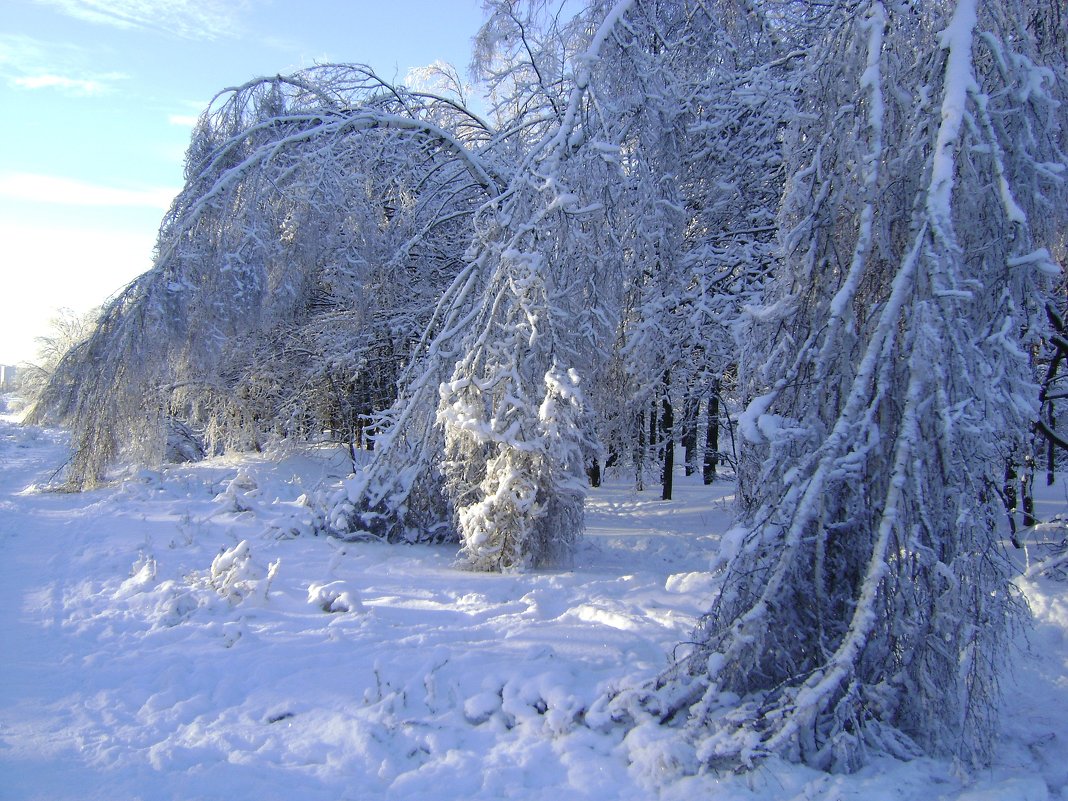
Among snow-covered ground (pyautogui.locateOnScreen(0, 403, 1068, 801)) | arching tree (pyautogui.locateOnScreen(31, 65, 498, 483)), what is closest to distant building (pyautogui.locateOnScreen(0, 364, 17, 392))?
arching tree (pyautogui.locateOnScreen(31, 65, 498, 483))

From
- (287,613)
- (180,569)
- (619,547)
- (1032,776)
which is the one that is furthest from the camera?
(619,547)

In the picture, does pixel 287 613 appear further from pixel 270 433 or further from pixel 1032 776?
pixel 270 433

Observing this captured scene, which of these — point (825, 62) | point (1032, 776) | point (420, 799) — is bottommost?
point (420, 799)

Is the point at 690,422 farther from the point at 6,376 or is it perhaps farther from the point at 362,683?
the point at 6,376

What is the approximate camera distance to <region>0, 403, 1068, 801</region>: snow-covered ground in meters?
3.24

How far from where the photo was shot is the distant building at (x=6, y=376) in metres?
67.2

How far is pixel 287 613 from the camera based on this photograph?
5.41 meters

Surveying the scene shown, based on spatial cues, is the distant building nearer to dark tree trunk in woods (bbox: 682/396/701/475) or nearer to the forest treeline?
the forest treeline

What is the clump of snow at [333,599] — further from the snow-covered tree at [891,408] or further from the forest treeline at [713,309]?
the snow-covered tree at [891,408]

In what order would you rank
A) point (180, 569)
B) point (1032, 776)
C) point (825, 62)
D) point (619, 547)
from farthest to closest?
point (619, 547)
point (180, 569)
point (825, 62)
point (1032, 776)

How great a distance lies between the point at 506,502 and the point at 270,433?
11.7 meters

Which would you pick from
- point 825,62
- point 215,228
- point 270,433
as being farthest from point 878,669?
point 270,433

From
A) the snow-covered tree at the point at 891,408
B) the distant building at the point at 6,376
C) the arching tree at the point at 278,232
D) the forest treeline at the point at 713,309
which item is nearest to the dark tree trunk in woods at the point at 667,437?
the forest treeline at the point at 713,309

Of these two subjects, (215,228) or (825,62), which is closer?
(825,62)
